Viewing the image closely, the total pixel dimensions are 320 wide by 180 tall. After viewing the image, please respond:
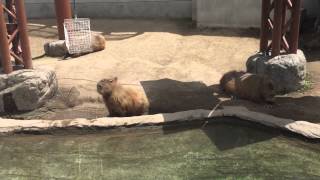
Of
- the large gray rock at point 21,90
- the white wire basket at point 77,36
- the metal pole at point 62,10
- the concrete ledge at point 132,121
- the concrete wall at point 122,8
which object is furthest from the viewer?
the concrete wall at point 122,8

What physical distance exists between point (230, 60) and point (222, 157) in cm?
470

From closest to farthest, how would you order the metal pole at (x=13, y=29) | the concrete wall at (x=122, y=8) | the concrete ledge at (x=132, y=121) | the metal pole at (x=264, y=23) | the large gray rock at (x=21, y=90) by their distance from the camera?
the concrete ledge at (x=132, y=121)
the large gray rock at (x=21, y=90)
the metal pole at (x=13, y=29)
the metal pole at (x=264, y=23)
the concrete wall at (x=122, y=8)

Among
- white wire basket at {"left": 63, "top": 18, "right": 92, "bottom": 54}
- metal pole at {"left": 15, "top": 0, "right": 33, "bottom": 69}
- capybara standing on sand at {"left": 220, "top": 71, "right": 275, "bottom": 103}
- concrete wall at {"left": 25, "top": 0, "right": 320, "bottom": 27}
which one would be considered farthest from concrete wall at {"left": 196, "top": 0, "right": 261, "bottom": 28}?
metal pole at {"left": 15, "top": 0, "right": 33, "bottom": 69}

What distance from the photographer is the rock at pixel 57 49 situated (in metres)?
11.8

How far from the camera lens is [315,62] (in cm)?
1109

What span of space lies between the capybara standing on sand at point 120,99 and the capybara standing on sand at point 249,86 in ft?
5.98

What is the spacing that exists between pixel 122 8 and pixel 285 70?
722cm

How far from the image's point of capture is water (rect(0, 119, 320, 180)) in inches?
262

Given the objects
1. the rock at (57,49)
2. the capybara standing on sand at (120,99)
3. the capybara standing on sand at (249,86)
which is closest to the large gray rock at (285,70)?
the capybara standing on sand at (249,86)

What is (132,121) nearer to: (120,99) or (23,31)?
(120,99)

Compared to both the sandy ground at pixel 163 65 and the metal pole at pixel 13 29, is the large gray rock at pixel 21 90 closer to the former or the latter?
the sandy ground at pixel 163 65

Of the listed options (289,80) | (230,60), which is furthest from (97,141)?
(230,60)

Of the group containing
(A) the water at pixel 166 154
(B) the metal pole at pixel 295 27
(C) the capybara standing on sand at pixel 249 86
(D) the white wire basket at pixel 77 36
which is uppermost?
(B) the metal pole at pixel 295 27

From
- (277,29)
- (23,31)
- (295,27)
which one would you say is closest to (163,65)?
(277,29)
